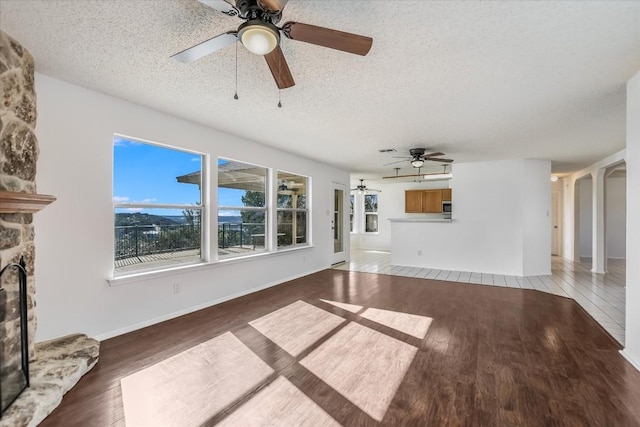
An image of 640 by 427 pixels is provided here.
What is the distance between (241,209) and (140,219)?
1.59 meters

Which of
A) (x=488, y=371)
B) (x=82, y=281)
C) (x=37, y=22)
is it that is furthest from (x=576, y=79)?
(x=82, y=281)

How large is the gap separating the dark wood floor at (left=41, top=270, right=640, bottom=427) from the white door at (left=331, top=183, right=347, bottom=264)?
3335mm

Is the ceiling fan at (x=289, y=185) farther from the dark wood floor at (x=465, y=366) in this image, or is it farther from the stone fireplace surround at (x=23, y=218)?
the stone fireplace surround at (x=23, y=218)

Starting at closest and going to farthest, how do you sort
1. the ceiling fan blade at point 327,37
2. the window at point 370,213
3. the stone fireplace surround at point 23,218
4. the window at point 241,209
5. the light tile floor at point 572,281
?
the ceiling fan blade at point 327,37
the stone fireplace surround at point 23,218
the light tile floor at point 572,281
the window at point 241,209
the window at point 370,213

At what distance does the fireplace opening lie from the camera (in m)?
1.85

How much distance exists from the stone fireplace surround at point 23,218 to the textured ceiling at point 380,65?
0.28m

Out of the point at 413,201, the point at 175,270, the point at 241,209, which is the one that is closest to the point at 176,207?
the point at 175,270

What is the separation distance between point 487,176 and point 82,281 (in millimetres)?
7258

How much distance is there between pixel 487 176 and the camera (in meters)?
6.55

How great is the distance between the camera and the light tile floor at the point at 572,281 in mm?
3832

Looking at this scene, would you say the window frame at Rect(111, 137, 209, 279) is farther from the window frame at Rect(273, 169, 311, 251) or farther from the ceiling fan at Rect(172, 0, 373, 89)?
the ceiling fan at Rect(172, 0, 373, 89)

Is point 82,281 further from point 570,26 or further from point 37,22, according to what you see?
point 570,26

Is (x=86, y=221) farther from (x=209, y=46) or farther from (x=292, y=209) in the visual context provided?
(x=292, y=209)

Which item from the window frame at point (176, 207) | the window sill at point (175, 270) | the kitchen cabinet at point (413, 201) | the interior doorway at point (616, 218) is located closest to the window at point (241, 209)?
the window sill at point (175, 270)
